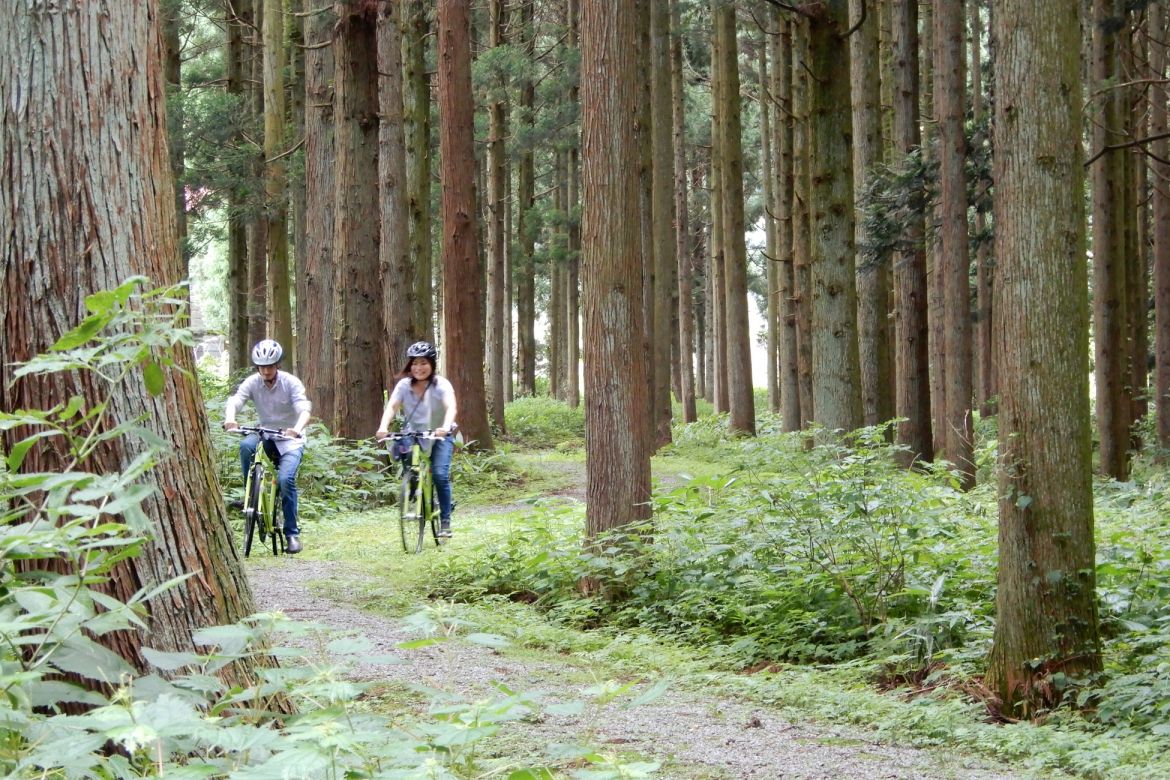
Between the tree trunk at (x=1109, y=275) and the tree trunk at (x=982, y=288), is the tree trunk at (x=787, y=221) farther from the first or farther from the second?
the tree trunk at (x=1109, y=275)

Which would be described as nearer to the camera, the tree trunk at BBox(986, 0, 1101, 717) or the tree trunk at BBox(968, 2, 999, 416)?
the tree trunk at BBox(986, 0, 1101, 717)

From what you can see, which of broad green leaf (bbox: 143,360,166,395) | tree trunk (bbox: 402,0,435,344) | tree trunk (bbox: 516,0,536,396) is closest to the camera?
broad green leaf (bbox: 143,360,166,395)

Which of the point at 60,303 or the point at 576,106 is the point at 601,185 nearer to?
the point at 60,303

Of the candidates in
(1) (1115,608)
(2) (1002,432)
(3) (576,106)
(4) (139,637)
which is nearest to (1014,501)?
(2) (1002,432)

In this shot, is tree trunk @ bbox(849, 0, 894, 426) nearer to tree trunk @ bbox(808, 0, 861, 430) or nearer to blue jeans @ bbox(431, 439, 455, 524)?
tree trunk @ bbox(808, 0, 861, 430)

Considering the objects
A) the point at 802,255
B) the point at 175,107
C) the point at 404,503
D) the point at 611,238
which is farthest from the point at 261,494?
the point at 175,107

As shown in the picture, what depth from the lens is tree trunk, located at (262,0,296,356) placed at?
21625 mm

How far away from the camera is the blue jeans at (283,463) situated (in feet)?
37.3

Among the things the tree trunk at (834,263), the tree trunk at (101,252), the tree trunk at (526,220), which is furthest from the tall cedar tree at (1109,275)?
the tree trunk at (101,252)

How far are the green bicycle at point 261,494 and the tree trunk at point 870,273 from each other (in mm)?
8958

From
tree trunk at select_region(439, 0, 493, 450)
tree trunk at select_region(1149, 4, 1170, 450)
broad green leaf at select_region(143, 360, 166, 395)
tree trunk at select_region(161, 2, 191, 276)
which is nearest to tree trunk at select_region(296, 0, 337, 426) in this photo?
tree trunk at select_region(439, 0, 493, 450)

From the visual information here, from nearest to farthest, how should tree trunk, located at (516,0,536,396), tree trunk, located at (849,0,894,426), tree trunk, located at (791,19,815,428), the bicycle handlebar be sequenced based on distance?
the bicycle handlebar < tree trunk, located at (849,0,894,426) < tree trunk, located at (791,19,815,428) < tree trunk, located at (516,0,536,396)

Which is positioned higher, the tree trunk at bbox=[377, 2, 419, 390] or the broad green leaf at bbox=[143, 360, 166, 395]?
the tree trunk at bbox=[377, 2, 419, 390]

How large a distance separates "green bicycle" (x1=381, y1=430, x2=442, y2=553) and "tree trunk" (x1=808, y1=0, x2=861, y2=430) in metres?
4.63
